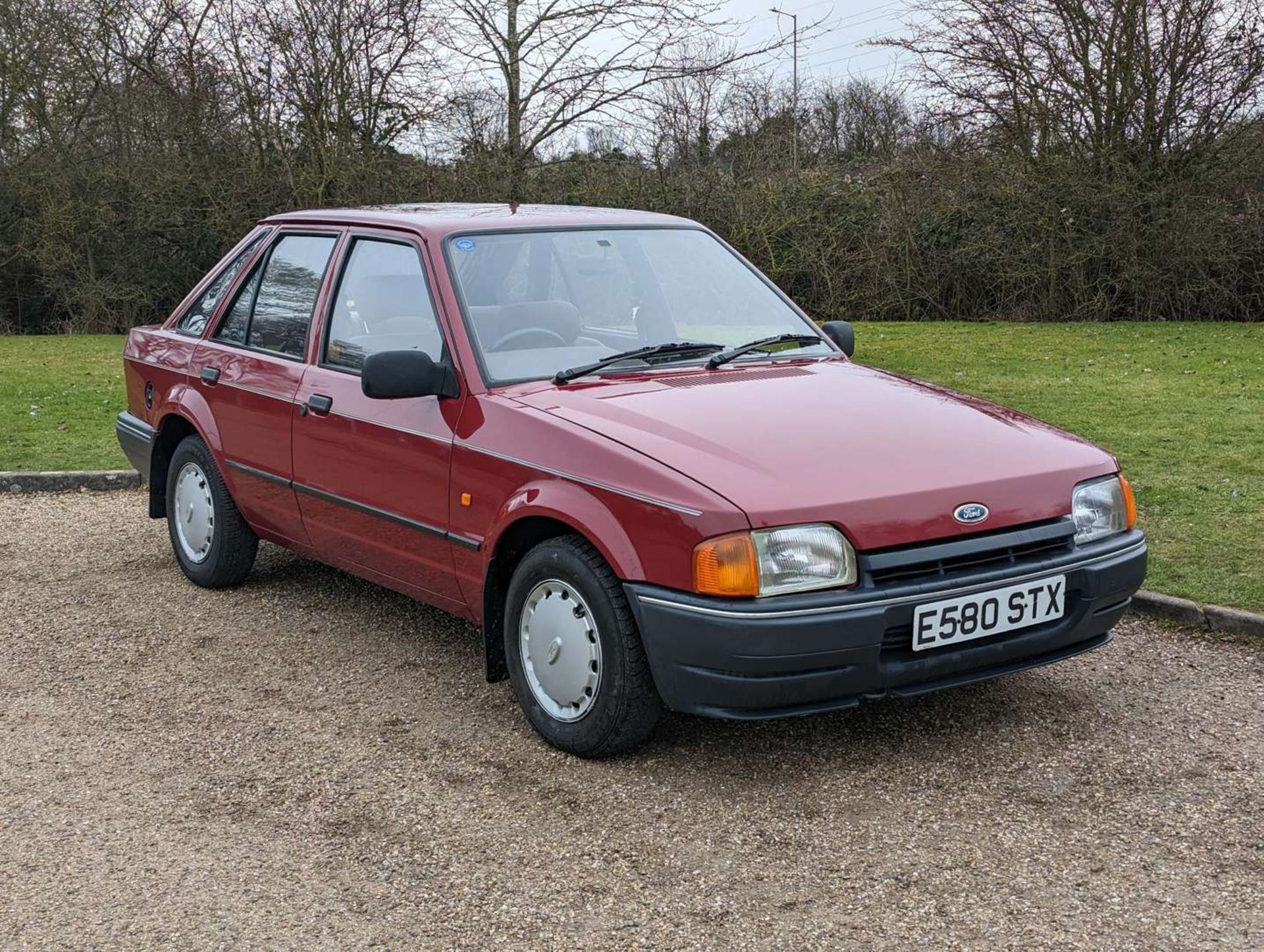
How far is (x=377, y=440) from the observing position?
501 cm

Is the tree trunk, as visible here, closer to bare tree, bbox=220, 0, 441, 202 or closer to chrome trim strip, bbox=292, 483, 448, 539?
bare tree, bbox=220, 0, 441, 202

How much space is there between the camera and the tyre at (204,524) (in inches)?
246

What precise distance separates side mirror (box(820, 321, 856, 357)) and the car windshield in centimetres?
19

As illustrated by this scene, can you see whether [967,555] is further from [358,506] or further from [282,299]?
[282,299]

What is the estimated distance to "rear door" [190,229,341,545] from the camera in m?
5.63

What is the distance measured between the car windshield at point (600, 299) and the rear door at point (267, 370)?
0.99 meters

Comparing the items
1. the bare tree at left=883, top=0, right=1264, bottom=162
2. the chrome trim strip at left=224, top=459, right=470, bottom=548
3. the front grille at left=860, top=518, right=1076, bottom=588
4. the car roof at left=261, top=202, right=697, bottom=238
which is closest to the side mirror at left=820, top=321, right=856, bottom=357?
the car roof at left=261, top=202, right=697, bottom=238

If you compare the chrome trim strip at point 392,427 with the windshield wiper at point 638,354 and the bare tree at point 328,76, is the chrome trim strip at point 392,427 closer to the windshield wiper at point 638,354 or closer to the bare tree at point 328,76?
the windshield wiper at point 638,354

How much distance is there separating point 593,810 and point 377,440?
5.72ft

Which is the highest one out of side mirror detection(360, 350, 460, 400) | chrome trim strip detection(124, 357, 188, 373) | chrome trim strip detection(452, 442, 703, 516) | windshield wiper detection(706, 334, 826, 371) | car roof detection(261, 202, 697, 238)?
car roof detection(261, 202, 697, 238)

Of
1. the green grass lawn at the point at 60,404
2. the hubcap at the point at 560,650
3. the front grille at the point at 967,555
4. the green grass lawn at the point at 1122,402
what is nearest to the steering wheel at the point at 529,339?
the hubcap at the point at 560,650

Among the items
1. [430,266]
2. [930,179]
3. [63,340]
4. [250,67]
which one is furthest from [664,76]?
[430,266]

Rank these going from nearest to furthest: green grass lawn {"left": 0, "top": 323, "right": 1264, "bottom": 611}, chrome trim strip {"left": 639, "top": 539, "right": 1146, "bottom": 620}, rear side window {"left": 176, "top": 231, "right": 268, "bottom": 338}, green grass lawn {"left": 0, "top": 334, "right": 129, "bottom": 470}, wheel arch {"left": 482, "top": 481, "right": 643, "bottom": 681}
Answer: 1. chrome trim strip {"left": 639, "top": 539, "right": 1146, "bottom": 620}
2. wheel arch {"left": 482, "top": 481, "right": 643, "bottom": 681}
3. rear side window {"left": 176, "top": 231, "right": 268, "bottom": 338}
4. green grass lawn {"left": 0, "top": 323, "right": 1264, "bottom": 611}
5. green grass lawn {"left": 0, "top": 334, "right": 129, "bottom": 470}

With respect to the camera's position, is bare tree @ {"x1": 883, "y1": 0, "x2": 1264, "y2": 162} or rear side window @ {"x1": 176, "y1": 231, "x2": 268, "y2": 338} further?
bare tree @ {"x1": 883, "y1": 0, "x2": 1264, "y2": 162}
